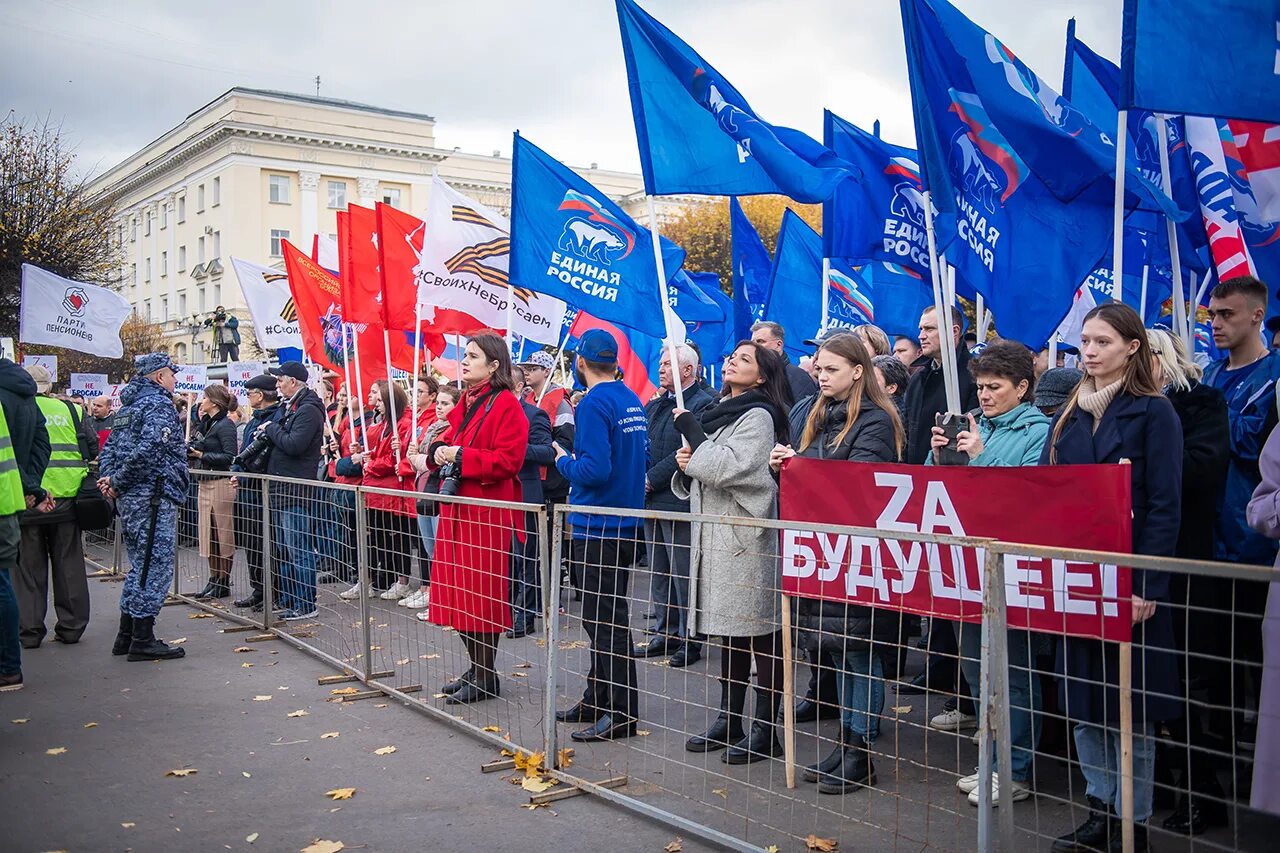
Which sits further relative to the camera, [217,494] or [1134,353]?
[217,494]

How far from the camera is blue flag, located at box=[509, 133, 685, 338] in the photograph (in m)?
8.47

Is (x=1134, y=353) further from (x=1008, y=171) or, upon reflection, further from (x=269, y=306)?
(x=269, y=306)

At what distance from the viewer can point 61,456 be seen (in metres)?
9.58

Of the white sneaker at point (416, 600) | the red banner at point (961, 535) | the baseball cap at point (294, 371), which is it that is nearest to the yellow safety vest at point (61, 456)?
the baseball cap at point (294, 371)

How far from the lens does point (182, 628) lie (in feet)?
31.9

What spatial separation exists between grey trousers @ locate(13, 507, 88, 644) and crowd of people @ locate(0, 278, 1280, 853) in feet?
0.07

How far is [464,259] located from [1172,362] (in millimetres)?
6482

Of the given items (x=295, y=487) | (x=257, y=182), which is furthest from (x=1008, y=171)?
(x=257, y=182)

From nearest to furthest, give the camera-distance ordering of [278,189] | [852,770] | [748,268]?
[852,770], [748,268], [278,189]

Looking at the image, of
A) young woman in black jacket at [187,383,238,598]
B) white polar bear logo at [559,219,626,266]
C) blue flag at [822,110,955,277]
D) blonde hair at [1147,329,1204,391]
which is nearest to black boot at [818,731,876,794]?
blonde hair at [1147,329,1204,391]

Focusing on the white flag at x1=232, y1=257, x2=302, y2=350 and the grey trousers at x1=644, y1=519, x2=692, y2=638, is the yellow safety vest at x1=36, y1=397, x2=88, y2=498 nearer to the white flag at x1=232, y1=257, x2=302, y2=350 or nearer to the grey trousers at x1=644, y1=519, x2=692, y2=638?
the white flag at x1=232, y1=257, x2=302, y2=350

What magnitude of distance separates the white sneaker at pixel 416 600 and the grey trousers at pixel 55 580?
8.50 ft

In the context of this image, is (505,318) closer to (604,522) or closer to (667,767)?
(604,522)

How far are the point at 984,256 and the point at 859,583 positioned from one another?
2.35 metres
